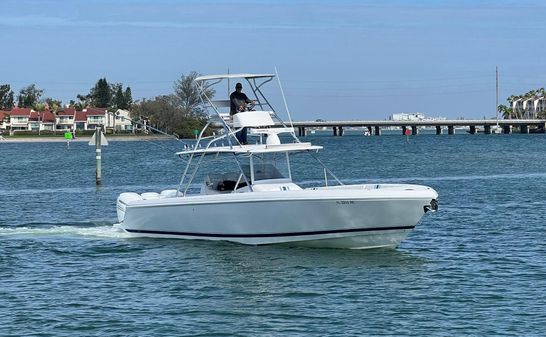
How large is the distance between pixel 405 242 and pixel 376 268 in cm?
462

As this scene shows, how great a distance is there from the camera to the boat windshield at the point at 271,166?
88.1 ft

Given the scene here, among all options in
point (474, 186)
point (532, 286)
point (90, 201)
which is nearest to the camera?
point (532, 286)

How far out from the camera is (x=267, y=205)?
82.7 ft

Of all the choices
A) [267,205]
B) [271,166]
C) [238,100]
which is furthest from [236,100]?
[267,205]

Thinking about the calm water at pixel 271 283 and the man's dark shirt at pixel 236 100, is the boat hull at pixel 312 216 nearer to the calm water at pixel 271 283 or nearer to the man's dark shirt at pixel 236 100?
the calm water at pixel 271 283

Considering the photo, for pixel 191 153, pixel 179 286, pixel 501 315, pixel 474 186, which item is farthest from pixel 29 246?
pixel 474 186

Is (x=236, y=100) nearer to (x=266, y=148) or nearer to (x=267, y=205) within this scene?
(x=266, y=148)

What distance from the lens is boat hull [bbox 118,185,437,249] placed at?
24.6 m

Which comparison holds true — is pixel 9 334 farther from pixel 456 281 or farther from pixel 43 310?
pixel 456 281

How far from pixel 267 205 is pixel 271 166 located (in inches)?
86.1

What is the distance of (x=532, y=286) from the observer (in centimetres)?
2150

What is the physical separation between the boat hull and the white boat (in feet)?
0.07

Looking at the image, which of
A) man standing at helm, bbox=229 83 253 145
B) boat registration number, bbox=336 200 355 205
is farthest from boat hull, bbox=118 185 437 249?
man standing at helm, bbox=229 83 253 145

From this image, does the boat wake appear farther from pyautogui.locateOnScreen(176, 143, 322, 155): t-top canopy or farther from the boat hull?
pyautogui.locateOnScreen(176, 143, 322, 155): t-top canopy
